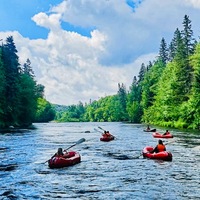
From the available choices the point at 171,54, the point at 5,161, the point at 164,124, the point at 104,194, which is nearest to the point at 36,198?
the point at 104,194

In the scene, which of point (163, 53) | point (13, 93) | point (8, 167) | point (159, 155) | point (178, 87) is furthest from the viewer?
point (163, 53)

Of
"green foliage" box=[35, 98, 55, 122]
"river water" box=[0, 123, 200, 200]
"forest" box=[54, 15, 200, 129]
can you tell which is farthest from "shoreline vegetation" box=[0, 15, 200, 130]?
"green foliage" box=[35, 98, 55, 122]

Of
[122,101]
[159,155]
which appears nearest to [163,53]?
[122,101]

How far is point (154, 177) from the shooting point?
20.2 m

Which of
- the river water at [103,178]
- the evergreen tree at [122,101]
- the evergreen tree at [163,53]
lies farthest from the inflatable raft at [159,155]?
the evergreen tree at [122,101]

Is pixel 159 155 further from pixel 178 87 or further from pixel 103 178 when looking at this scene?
pixel 178 87

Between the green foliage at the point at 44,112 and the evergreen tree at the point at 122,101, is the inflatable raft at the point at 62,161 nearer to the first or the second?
the green foliage at the point at 44,112

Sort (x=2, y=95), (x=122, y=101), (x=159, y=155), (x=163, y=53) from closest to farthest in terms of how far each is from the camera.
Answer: (x=159, y=155)
(x=2, y=95)
(x=163, y=53)
(x=122, y=101)

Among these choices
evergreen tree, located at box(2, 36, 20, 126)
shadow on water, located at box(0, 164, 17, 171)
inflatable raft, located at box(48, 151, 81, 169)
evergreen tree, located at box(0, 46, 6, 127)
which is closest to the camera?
shadow on water, located at box(0, 164, 17, 171)

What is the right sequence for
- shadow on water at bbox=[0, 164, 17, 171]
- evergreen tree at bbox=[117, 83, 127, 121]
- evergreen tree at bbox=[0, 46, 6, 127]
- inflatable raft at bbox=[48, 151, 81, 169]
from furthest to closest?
evergreen tree at bbox=[117, 83, 127, 121]
evergreen tree at bbox=[0, 46, 6, 127]
inflatable raft at bbox=[48, 151, 81, 169]
shadow on water at bbox=[0, 164, 17, 171]

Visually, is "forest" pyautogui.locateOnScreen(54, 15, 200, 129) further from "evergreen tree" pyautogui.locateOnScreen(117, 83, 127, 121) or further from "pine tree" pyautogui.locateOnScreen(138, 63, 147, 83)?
"evergreen tree" pyautogui.locateOnScreen(117, 83, 127, 121)

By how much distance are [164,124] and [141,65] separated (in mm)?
58212

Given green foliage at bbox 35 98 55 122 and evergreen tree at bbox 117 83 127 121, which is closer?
green foliage at bbox 35 98 55 122

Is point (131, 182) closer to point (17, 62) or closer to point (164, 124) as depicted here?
point (17, 62)
